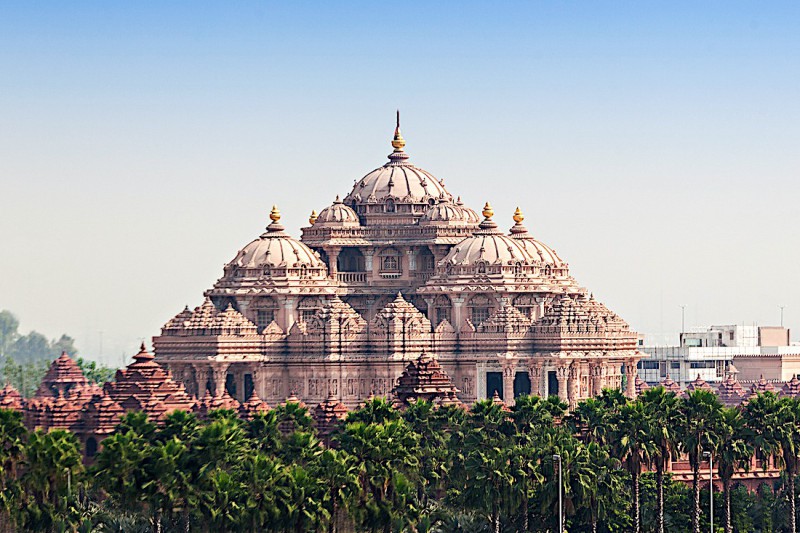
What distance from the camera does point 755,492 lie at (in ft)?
568

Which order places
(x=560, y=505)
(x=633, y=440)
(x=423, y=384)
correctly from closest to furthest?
(x=560, y=505) < (x=633, y=440) < (x=423, y=384)

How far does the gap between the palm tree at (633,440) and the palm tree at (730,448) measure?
340cm

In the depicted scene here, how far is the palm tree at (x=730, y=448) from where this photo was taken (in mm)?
157250

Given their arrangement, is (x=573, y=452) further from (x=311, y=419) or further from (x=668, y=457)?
(x=311, y=419)

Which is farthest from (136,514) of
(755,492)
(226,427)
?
(755,492)

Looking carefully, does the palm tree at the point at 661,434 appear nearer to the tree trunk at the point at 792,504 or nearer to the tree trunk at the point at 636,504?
the tree trunk at the point at 636,504

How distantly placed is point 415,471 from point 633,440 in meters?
12.1

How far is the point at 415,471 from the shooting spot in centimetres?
15325

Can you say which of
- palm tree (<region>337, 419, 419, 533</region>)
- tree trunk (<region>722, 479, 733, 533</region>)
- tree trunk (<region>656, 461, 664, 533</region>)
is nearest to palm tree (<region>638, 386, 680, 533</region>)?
tree trunk (<region>656, 461, 664, 533</region>)

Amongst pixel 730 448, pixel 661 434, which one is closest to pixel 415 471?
pixel 661 434

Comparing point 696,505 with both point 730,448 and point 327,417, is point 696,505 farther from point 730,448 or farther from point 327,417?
point 327,417

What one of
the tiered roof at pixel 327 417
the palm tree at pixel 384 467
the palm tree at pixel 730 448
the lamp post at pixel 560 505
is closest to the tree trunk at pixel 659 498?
the palm tree at pixel 730 448

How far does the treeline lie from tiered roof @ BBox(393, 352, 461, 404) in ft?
59.5

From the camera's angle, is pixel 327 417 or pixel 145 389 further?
pixel 145 389
